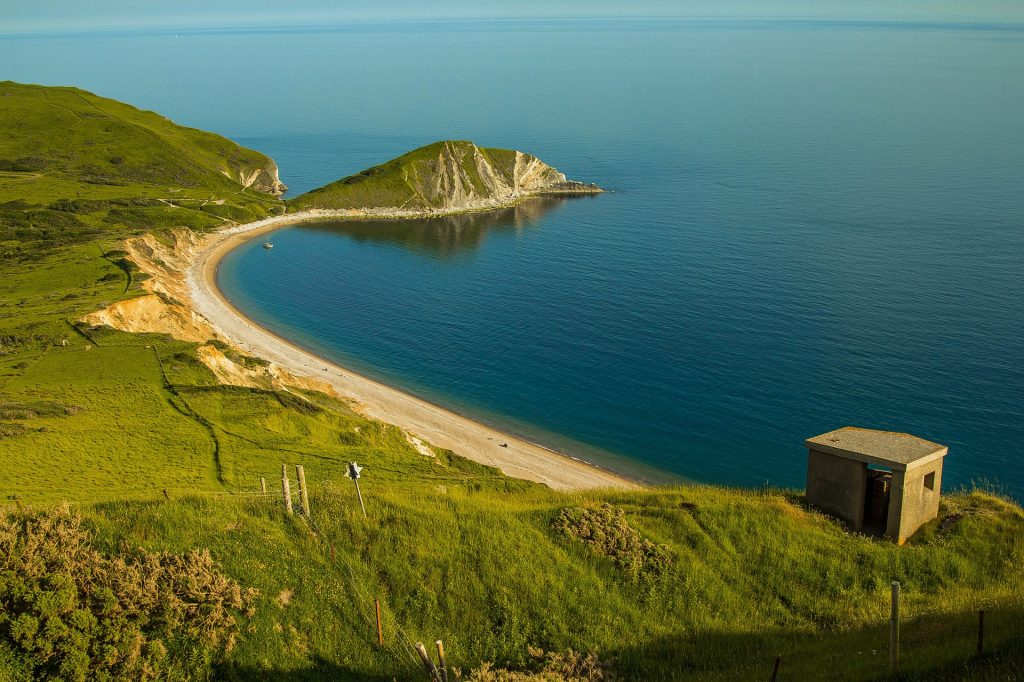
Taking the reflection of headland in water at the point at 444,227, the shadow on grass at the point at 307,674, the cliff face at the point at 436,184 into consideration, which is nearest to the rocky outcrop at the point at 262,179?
the cliff face at the point at 436,184

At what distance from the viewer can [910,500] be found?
28328mm

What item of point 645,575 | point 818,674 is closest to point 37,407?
point 645,575

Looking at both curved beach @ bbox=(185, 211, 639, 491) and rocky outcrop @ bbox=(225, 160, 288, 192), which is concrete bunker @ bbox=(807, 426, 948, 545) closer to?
curved beach @ bbox=(185, 211, 639, 491)

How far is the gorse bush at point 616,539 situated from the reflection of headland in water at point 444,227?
10397 centimetres

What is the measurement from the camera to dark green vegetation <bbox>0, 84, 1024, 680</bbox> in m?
20.9

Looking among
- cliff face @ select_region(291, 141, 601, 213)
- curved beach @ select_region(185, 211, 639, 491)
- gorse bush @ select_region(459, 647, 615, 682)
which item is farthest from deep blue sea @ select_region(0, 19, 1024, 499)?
gorse bush @ select_region(459, 647, 615, 682)

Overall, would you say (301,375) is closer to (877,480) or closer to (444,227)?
(877,480)

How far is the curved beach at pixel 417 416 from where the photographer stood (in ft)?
188

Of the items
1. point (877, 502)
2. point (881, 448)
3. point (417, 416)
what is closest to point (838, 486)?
point (877, 502)

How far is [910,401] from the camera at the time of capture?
66.5m

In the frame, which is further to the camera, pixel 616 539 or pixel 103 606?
pixel 616 539

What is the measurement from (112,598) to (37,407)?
2822cm

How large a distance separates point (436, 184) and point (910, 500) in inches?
5536

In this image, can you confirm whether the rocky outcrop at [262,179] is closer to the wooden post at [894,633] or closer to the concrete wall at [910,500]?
the concrete wall at [910,500]
